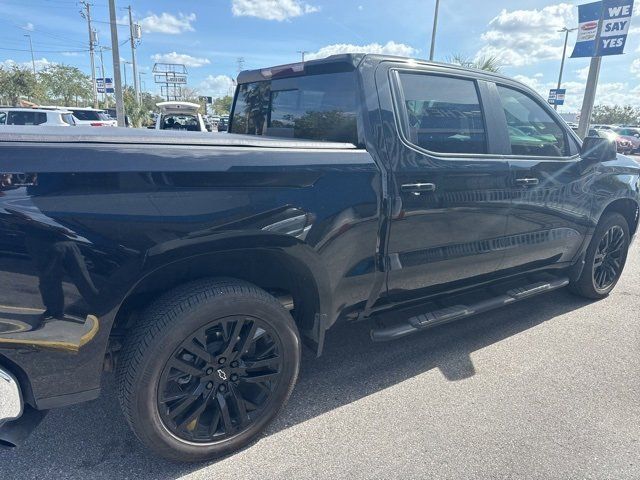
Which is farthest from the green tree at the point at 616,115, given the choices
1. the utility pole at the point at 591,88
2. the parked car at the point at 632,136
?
the utility pole at the point at 591,88

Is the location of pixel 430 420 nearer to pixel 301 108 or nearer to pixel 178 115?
pixel 301 108

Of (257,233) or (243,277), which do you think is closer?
(257,233)

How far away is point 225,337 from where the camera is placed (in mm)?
2061

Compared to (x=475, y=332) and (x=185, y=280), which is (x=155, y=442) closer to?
(x=185, y=280)

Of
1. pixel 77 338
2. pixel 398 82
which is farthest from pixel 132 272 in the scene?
pixel 398 82

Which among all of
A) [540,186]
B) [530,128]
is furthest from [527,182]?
[530,128]

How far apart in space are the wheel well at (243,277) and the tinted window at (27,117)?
622 inches

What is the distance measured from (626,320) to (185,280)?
149 inches

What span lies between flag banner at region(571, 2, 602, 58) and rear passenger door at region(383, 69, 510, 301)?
27.5ft

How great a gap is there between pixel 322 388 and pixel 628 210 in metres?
3.40

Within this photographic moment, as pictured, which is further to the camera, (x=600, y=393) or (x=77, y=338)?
(x=600, y=393)

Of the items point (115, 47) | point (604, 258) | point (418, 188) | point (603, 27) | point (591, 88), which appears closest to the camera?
point (418, 188)

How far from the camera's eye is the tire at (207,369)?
6.13 ft

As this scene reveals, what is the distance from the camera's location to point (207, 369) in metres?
2.05
